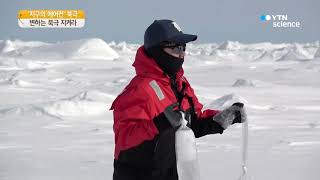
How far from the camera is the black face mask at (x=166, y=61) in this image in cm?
203

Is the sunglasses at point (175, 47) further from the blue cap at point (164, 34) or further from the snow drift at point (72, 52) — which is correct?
the snow drift at point (72, 52)

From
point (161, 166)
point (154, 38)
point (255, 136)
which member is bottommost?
point (255, 136)

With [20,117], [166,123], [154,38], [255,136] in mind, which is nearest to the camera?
[166,123]

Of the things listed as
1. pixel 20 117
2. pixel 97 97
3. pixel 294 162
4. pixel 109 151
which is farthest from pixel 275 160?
pixel 97 97

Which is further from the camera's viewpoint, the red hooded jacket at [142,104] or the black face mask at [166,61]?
the black face mask at [166,61]

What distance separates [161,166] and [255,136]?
246 inches

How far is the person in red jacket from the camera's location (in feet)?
6.17

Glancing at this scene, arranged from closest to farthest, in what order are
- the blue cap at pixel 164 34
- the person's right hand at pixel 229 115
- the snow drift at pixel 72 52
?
the blue cap at pixel 164 34 → the person's right hand at pixel 229 115 → the snow drift at pixel 72 52

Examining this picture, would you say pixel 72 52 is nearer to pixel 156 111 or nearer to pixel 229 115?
pixel 229 115

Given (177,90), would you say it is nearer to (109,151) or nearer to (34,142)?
(109,151)

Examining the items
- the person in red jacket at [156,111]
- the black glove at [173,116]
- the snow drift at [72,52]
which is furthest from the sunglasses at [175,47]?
the snow drift at [72,52]

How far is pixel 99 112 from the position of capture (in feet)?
37.9

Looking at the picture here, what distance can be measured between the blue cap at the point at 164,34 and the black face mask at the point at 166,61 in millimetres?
33

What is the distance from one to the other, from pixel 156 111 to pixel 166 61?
21cm
